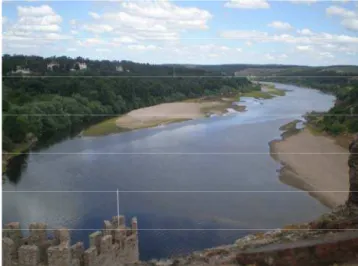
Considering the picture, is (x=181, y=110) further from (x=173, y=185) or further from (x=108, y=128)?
(x=108, y=128)

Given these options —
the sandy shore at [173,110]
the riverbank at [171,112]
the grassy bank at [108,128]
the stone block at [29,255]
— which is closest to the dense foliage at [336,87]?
the riverbank at [171,112]

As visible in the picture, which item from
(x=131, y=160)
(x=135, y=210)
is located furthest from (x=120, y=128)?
(x=135, y=210)

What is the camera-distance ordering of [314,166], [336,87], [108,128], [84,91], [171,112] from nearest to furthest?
[336,87] < [171,112] < [84,91] < [108,128] < [314,166]

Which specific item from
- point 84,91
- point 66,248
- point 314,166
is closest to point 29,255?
point 66,248

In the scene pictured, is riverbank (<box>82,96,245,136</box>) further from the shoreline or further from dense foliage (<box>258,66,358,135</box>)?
the shoreline

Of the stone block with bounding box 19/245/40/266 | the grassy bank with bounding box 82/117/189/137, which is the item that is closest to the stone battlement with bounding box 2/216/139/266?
the stone block with bounding box 19/245/40/266
